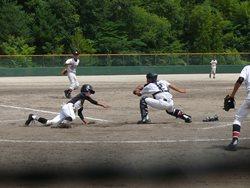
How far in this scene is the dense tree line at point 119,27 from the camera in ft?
212

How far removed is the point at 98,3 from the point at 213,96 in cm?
4772

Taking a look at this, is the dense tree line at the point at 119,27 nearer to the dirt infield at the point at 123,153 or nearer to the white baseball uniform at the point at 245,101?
the dirt infield at the point at 123,153

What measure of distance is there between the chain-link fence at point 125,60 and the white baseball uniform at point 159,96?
3953 centimetres

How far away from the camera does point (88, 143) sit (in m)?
11.5

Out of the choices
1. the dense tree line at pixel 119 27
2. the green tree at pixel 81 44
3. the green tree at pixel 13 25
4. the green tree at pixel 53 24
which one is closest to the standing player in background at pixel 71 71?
the dense tree line at pixel 119 27

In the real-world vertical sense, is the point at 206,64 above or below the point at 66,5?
below

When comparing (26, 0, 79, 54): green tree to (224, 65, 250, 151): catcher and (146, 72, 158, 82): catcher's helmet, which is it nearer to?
(146, 72, 158, 82): catcher's helmet

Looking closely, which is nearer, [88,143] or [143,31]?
[88,143]

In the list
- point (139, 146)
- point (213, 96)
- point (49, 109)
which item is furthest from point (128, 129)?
point (213, 96)

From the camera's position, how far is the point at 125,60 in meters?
56.5

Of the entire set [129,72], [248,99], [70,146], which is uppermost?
[248,99]

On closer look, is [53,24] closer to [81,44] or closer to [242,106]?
[81,44]

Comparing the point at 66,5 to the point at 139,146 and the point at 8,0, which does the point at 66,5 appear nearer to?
the point at 8,0

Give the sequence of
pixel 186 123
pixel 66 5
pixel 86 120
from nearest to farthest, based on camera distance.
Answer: pixel 186 123, pixel 86 120, pixel 66 5
